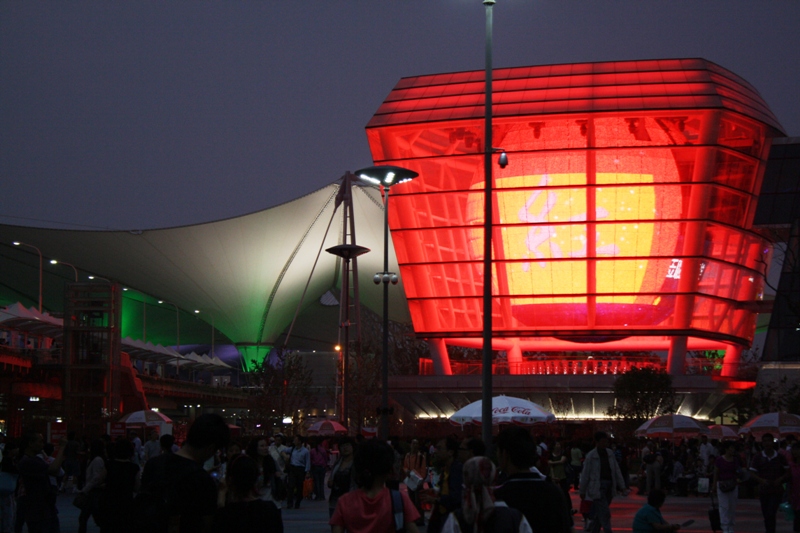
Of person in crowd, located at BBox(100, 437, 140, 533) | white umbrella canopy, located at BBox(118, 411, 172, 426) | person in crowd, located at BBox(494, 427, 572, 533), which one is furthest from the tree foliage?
person in crowd, located at BBox(494, 427, 572, 533)

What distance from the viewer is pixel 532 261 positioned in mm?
58812

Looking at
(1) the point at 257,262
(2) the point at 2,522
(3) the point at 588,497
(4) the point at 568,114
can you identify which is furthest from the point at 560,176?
(2) the point at 2,522

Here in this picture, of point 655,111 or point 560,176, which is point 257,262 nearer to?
point 560,176

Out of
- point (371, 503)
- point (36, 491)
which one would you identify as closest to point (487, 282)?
point (36, 491)

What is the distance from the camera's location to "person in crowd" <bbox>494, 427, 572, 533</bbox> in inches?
263

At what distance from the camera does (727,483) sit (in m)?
16.4

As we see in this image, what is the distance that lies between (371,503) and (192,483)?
1037 mm

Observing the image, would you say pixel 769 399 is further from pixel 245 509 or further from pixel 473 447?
pixel 245 509

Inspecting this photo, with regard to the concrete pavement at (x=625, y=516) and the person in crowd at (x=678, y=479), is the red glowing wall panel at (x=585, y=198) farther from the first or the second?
the concrete pavement at (x=625, y=516)

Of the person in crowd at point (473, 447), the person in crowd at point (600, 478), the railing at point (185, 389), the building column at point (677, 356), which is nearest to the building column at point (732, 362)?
the building column at point (677, 356)

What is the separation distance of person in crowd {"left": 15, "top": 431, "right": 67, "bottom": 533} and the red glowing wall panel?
152ft

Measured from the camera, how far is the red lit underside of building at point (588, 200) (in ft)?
185

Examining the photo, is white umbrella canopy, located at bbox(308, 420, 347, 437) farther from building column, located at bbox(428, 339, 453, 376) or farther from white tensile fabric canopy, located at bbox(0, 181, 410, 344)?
white tensile fabric canopy, located at bbox(0, 181, 410, 344)

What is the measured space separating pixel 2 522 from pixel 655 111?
47.7 meters
